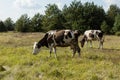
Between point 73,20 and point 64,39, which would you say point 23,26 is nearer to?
point 73,20

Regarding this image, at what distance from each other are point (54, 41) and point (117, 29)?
58.5 m

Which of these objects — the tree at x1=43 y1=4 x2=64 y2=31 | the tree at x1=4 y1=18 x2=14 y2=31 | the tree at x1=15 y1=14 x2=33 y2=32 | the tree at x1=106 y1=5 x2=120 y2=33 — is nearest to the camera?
the tree at x1=43 y1=4 x2=64 y2=31

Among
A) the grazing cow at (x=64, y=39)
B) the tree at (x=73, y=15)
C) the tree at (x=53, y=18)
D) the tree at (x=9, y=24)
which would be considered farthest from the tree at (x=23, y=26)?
the grazing cow at (x=64, y=39)

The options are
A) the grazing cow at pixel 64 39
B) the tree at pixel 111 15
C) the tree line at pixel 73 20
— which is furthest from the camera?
the tree at pixel 111 15

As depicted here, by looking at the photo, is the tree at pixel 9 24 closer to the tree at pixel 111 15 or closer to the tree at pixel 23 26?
the tree at pixel 23 26

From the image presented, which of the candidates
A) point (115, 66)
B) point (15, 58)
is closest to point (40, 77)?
point (115, 66)

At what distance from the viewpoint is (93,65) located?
18.6 m

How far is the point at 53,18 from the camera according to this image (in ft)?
289

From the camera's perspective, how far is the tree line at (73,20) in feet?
270

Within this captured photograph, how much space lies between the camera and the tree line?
82.2m

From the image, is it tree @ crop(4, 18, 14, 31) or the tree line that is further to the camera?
tree @ crop(4, 18, 14, 31)

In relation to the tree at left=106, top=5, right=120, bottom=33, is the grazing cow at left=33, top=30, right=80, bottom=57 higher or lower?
lower

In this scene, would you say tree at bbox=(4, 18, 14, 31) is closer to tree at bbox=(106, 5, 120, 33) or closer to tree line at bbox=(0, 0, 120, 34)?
tree line at bbox=(0, 0, 120, 34)

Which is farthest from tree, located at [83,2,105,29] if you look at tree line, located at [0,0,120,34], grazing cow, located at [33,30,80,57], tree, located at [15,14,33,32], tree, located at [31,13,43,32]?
grazing cow, located at [33,30,80,57]
